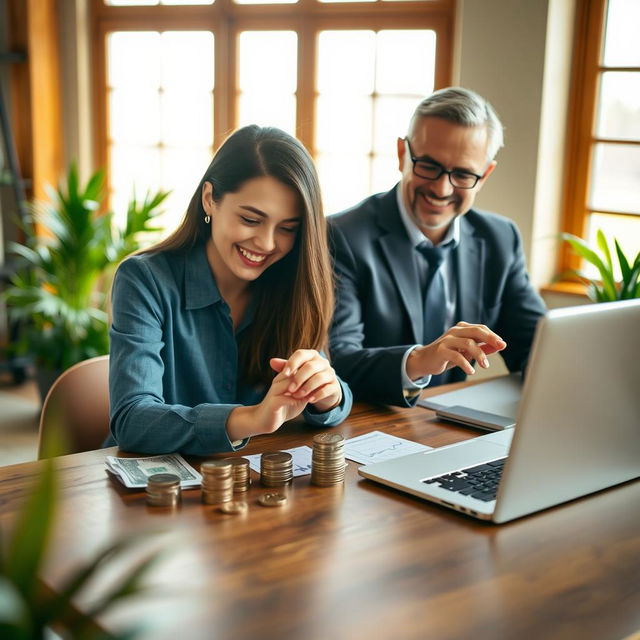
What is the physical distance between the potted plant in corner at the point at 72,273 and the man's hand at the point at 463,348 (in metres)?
2.61

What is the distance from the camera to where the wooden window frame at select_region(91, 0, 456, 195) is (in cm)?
413

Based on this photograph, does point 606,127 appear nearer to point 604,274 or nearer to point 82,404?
point 604,274

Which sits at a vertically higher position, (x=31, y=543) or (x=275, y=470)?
(x=31, y=543)

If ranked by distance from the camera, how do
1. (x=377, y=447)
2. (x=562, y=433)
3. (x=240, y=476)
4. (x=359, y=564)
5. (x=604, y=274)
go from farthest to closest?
(x=604, y=274), (x=377, y=447), (x=240, y=476), (x=562, y=433), (x=359, y=564)

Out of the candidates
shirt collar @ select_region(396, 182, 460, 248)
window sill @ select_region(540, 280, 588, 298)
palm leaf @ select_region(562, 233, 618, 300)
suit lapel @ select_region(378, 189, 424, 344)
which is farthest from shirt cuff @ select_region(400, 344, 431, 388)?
window sill @ select_region(540, 280, 588, 298)

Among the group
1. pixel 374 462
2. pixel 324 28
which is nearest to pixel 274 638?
pixel 374 462

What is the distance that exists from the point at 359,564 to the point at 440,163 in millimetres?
1313

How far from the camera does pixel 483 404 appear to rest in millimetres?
1923

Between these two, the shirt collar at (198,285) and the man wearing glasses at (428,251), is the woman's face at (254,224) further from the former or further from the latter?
the man wearing glasses at (428,251)

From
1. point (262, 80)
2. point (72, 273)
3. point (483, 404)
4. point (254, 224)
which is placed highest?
point (262, 80)

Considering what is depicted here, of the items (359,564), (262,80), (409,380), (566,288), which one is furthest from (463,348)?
(262,80)

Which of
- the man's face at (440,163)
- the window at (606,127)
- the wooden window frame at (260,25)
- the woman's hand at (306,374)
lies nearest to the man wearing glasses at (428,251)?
the man's face at (440,163)

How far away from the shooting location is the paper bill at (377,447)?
1.55 meters

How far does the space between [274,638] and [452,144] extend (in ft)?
4.97
